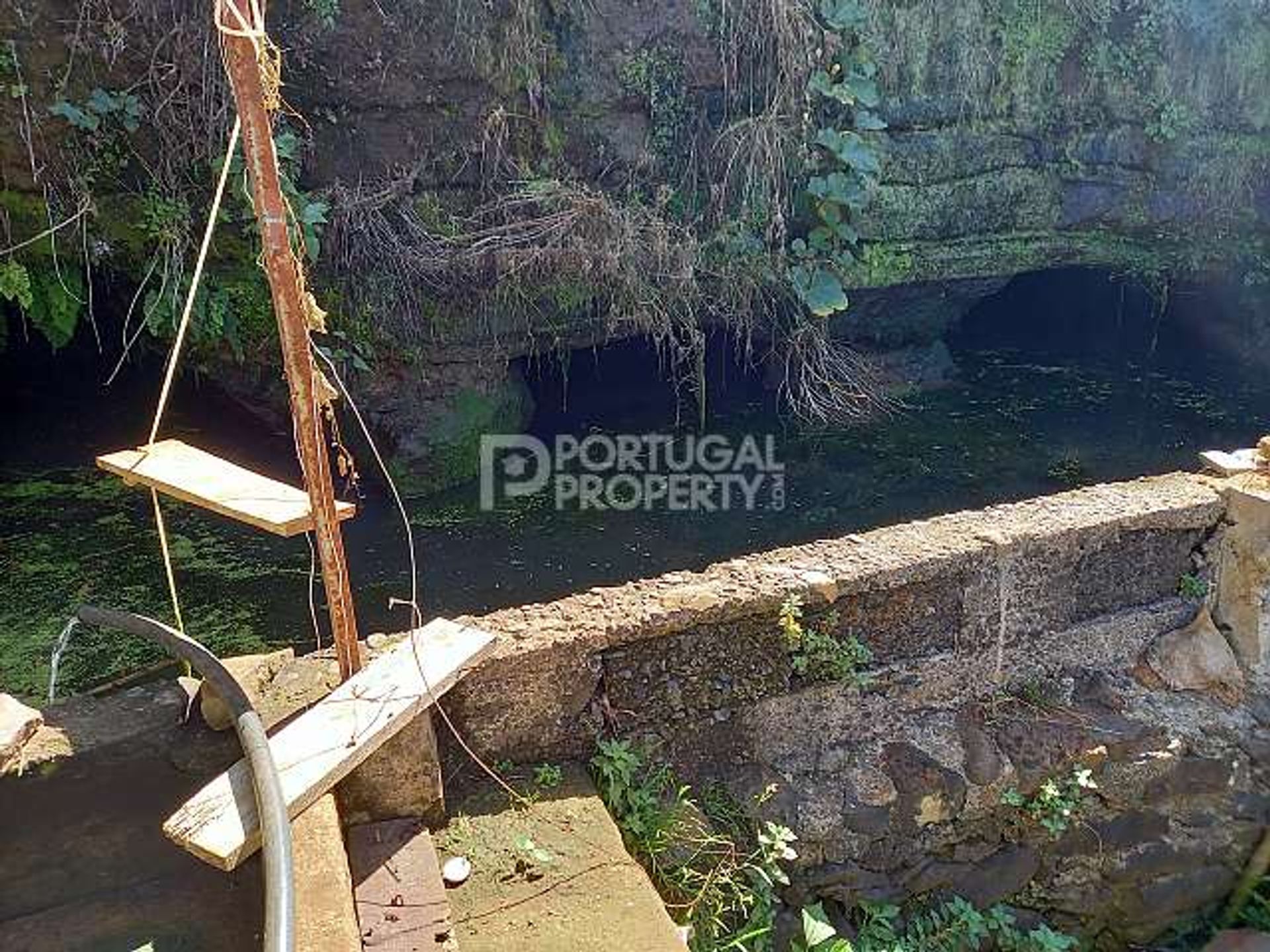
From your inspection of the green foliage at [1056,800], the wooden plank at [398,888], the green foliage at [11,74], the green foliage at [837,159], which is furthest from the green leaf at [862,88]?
the wooden plank at [398,888]

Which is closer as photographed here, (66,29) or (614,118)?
(66,29)

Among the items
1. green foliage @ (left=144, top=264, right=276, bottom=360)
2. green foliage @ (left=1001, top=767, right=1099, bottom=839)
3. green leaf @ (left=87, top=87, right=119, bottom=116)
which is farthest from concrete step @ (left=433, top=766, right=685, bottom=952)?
green leaf @ (left=87, top=87, right=119, bottom=116)

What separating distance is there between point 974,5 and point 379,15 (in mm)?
4201

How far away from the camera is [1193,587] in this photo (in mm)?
3533

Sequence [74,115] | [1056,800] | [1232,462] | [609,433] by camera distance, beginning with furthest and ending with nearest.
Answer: [609,433], [74,115], [1232,462], [1056,800]

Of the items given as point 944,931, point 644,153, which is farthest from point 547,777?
point 644,153

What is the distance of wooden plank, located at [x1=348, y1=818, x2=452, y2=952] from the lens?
7.19 feet

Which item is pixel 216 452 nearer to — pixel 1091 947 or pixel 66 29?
pixel 66 29

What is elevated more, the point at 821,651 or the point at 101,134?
the point at 101,134

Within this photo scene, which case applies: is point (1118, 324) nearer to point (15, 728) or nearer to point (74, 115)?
point (74, 115)

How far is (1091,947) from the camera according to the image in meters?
3.28

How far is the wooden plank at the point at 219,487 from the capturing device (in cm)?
236

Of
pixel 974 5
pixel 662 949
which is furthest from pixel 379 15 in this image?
pixel 662 949

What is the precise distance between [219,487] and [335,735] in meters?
0.67
